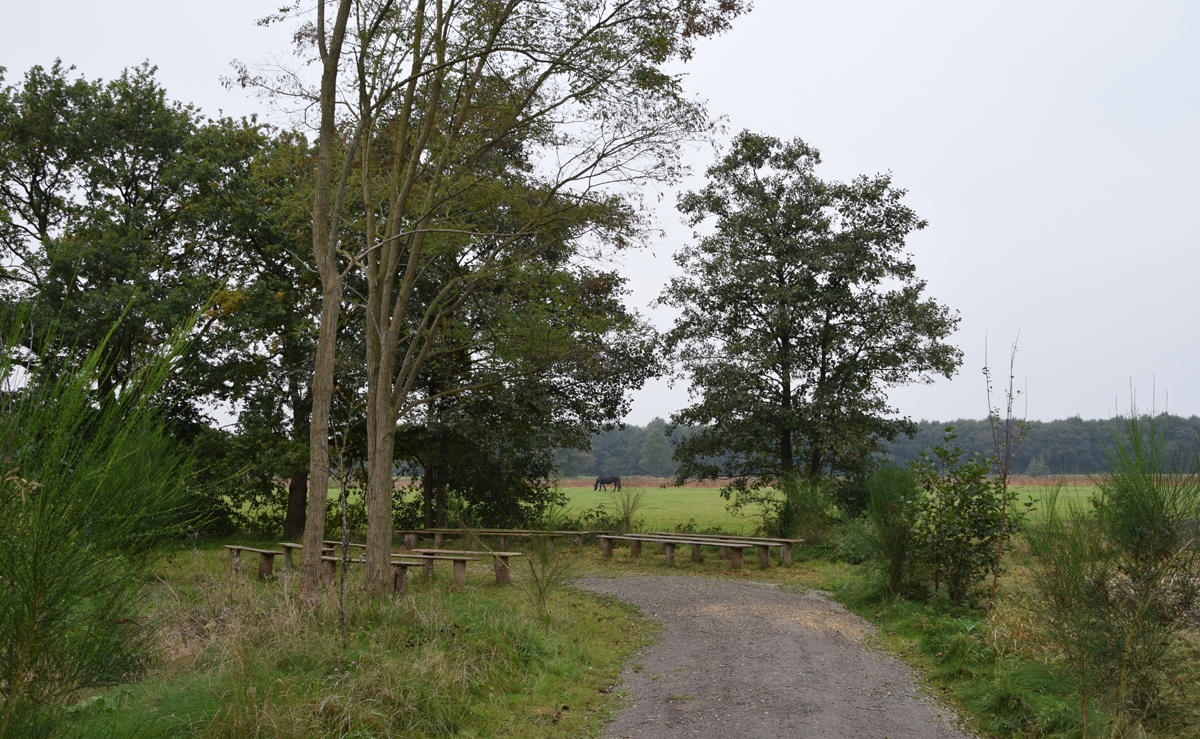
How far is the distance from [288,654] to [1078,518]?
5.02 meters

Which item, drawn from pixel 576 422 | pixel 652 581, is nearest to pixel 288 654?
pixel 652 581

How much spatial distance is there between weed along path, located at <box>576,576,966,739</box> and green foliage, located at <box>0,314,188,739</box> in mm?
3507

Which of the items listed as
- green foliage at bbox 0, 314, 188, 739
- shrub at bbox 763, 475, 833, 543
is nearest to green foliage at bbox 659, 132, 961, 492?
shrub at bbox 763, 475, 833, 543

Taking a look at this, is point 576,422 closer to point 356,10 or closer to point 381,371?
point 381,371

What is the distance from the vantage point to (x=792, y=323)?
15.8 metres

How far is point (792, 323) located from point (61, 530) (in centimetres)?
1491

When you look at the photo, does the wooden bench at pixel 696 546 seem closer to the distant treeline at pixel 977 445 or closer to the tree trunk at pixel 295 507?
the distant treeline at pixel 977 445

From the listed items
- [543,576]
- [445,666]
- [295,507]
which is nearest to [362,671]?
[445,666]

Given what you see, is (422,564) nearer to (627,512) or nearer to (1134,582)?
(627,512)

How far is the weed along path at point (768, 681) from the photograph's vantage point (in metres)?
4.99

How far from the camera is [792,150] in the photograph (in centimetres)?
1617

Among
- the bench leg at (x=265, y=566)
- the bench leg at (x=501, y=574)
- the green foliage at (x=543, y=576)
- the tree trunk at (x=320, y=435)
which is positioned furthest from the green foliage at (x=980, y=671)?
the bench leg at (x=265, y=566)

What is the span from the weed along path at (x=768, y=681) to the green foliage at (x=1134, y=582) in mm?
981

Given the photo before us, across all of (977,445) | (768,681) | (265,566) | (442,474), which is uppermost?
(977,445)
